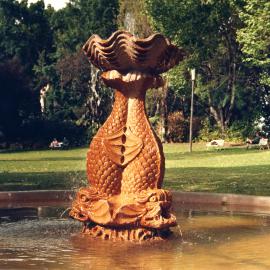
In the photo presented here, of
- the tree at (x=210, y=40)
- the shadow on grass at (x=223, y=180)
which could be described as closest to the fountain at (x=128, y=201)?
the shadow on grass at (x=223, y=180)

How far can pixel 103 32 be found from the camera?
68.5 metres

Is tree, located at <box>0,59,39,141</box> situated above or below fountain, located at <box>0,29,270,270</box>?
above

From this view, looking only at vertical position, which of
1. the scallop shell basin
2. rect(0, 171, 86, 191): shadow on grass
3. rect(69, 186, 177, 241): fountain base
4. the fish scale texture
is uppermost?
the scallop shell basin

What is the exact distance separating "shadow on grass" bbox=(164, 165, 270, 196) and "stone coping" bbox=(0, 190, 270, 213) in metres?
2.38

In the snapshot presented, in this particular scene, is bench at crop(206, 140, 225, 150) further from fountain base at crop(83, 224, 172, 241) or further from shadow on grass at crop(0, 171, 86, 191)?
fountain base at crop(83, 224, 172, 241)

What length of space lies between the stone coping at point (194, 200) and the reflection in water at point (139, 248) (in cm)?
148

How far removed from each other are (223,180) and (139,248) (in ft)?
35.4

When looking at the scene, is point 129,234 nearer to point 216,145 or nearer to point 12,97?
point 216,145

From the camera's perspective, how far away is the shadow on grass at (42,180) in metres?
17.0

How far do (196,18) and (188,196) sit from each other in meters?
35.5

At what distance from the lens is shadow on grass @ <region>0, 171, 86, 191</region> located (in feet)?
55.7

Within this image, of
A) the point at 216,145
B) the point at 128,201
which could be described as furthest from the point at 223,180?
the point at 216,145

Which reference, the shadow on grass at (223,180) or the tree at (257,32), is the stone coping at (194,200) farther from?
the tree at (257,32)

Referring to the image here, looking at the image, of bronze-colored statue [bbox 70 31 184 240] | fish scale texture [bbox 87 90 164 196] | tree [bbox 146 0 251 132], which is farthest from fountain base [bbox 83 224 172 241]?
tree [bbox 146 0 251 132]
